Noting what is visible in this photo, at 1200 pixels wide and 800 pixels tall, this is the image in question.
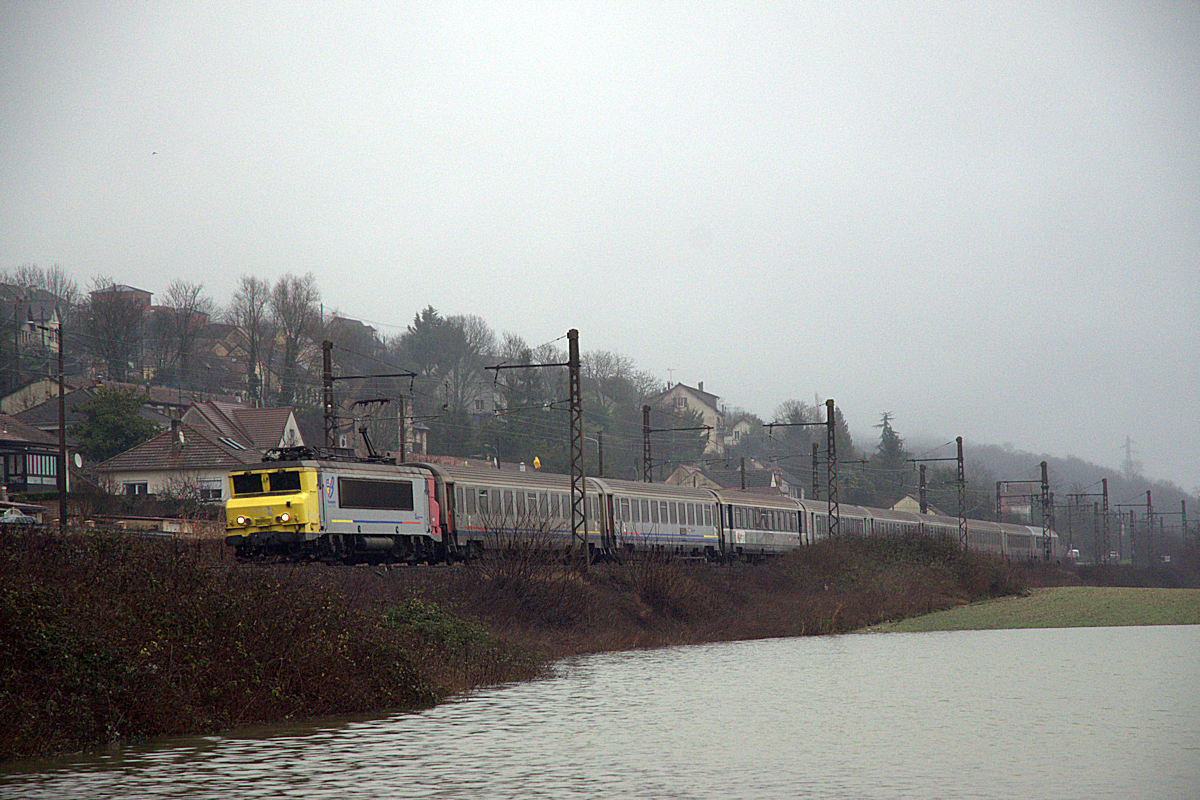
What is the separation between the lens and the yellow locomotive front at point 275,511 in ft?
108

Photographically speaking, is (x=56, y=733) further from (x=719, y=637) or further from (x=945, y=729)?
(x=719, y=637)

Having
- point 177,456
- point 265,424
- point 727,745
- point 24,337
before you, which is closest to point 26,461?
point 177,456

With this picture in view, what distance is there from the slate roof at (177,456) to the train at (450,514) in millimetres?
26352

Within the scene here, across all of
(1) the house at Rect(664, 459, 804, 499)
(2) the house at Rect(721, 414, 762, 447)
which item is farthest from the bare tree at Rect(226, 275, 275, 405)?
(2) the house at Rect(721, 414, 762, 447)

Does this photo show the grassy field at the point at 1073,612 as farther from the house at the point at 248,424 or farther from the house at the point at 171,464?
the house at the point at 248,424

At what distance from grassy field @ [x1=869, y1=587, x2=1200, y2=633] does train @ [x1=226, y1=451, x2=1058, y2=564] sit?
350 inches

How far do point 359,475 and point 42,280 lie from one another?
269 ft

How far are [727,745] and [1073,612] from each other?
34.6 meters

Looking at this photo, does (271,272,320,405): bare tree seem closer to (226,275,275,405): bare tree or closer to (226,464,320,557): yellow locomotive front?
(226,275,275,405): bare tree

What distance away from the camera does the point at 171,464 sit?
67875 millimetres

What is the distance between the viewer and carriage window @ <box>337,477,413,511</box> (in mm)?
34469

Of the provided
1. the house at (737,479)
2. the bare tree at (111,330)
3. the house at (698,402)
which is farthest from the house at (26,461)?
the house at (698,402)

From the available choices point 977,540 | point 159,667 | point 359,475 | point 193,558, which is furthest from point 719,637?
point 977,540

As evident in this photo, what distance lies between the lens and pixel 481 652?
27.1 metres
